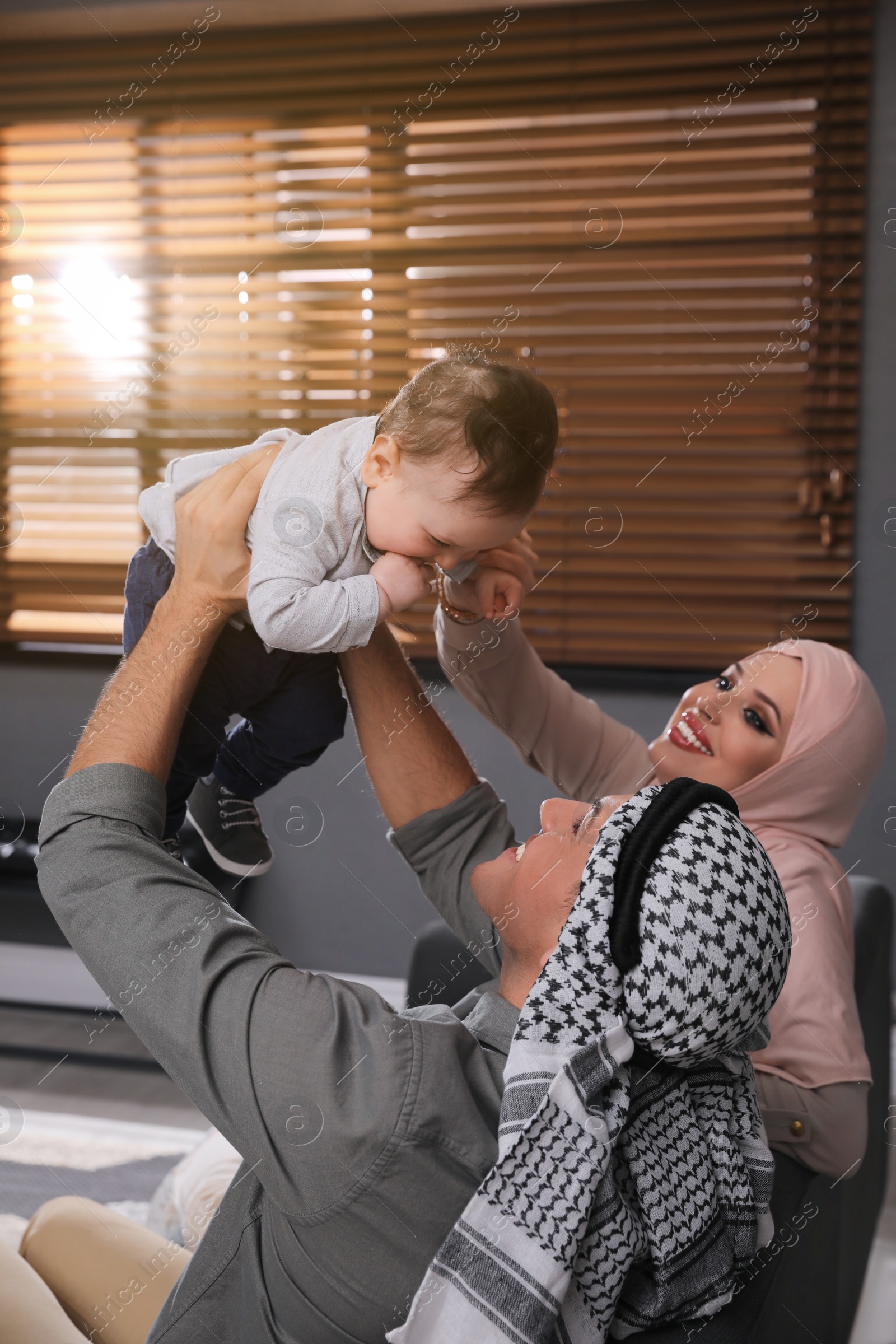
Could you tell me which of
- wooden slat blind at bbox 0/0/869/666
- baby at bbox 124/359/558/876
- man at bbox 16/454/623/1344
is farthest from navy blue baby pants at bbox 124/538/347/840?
wooden slat blind at bbox 0/0/869/666

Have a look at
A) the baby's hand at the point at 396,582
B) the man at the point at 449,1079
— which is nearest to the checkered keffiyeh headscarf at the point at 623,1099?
the man at the point at 449,1079

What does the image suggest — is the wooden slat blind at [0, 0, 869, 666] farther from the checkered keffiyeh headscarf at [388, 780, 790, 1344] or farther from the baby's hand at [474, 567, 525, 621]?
the checkered keffiyeh headscarf at [388, 780, 790, 1344]

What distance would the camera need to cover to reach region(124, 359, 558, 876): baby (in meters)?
0.83

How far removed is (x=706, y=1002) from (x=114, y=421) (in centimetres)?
230

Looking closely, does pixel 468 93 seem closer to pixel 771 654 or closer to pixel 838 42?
pixel 838 42

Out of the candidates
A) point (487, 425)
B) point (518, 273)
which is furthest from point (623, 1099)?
point (518, 273)

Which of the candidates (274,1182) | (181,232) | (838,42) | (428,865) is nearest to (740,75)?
(838,42)

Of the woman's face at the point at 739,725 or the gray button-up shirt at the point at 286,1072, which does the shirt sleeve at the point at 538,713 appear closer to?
→ the woman's face at the point at 739,725

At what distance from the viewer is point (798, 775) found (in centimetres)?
132

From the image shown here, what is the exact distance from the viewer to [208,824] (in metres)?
1.07

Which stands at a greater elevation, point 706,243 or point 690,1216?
point 706,243

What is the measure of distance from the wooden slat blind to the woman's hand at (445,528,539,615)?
1262 millimetres

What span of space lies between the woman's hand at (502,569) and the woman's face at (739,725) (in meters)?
0.38

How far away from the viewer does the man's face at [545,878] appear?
0.82 m
